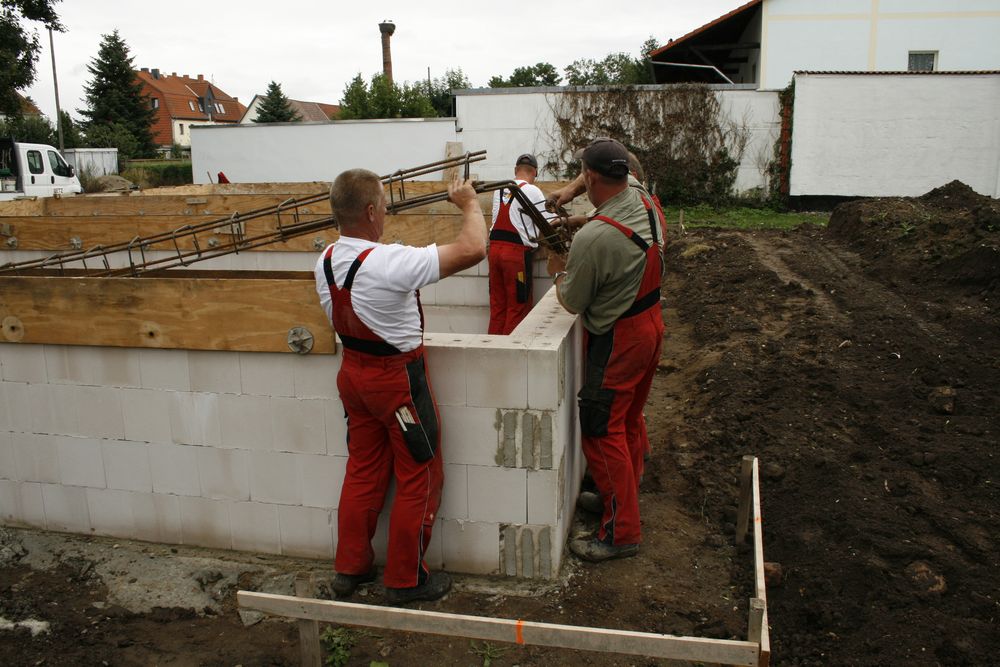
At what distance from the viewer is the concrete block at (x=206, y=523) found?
4.06 meters

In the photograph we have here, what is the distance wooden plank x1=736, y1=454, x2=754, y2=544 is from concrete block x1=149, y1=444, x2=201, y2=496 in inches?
108

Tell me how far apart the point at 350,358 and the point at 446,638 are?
126 centimetres

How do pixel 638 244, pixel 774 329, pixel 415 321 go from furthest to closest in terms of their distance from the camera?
1. pixel 774 329
2. pixel 638 244
3. pixel 415 321

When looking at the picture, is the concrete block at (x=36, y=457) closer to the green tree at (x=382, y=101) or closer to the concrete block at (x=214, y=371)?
the concrete block at (x=214, y=371)

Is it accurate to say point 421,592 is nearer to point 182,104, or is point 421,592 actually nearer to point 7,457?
point 7,457

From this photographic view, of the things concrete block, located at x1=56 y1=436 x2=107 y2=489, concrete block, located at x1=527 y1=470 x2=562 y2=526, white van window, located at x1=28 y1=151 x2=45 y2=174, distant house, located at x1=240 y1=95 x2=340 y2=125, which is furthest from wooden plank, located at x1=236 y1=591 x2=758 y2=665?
distant house, located at x1=240 y1=95 x2=340 y2=125

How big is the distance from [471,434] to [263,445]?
41.6 inches

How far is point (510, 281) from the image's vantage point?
6.22 m

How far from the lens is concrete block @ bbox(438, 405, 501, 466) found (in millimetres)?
3629

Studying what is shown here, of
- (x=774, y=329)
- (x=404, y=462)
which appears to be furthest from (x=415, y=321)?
(x=774, y=329)

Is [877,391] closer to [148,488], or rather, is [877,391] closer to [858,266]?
[148,488]

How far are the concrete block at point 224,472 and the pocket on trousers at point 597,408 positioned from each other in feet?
5.53

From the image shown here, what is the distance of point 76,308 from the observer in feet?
13.0

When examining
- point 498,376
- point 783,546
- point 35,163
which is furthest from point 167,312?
point 35,163
